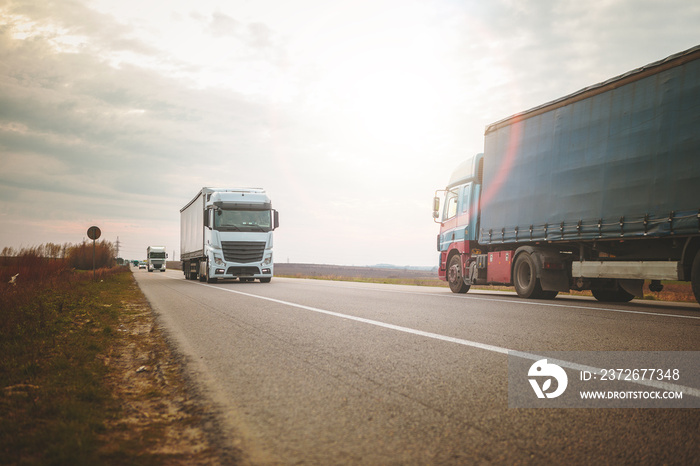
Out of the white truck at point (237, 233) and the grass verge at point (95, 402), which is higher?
the white truck at point (237, 233)

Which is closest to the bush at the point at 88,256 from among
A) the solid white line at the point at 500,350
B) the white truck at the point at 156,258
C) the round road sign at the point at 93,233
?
the white truck at the point at 156,258

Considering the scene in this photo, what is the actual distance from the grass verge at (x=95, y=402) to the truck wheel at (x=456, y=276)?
37.0ft

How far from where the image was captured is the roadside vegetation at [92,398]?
108 inches

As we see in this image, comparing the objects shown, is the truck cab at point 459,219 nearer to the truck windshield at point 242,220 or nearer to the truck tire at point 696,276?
the truck tire at point 696,276

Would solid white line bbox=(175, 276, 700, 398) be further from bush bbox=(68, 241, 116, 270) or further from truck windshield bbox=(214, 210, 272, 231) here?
bush bbox=(68, 241, 116, 270)

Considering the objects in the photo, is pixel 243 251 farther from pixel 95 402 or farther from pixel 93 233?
pixel 95 402

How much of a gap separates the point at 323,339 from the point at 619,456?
3965mm

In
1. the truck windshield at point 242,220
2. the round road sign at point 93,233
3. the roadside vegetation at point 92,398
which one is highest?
the truck windshield at point 242,220

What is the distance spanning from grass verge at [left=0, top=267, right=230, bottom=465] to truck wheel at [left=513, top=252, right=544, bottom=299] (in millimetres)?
9781

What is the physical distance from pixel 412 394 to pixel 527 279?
11278mm

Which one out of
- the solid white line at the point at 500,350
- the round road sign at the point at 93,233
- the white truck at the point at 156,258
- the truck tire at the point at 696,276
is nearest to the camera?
the solid white line at the point at 500,350

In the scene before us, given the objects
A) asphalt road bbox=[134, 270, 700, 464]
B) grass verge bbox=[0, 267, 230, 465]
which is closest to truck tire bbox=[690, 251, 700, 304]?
asphalt road bbox=[134, 270, 700, 464]

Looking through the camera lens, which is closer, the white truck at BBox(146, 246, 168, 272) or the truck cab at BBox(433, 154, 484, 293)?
the truck cab at BBox(433, 154, 484, 293)

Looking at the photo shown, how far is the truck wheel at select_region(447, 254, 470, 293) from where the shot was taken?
1672cm
